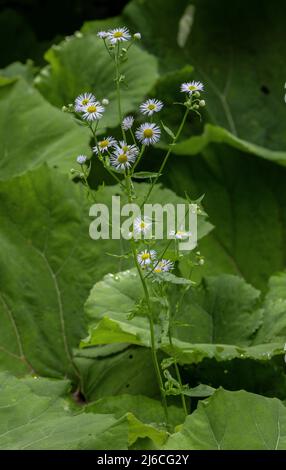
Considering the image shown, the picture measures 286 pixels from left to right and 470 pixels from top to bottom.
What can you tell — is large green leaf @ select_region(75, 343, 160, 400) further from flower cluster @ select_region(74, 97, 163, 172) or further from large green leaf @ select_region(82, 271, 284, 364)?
flower cluster @ select_region(74, 97, 163, 172)

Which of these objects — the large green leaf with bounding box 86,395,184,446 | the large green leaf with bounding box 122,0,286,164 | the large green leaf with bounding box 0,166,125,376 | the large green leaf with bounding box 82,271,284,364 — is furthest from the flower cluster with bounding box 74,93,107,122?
the large green leaf with bounding box 122,0,286,164

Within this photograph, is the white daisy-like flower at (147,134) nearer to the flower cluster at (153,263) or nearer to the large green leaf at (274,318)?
the flower cluster at (153,263)

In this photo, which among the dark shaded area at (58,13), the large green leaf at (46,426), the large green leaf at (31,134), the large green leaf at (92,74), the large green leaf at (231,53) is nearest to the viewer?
the large green leaf at (46,426)

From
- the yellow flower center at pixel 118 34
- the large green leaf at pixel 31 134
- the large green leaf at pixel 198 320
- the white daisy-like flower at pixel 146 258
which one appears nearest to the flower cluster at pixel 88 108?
the yellow flower center at pixel 118 34

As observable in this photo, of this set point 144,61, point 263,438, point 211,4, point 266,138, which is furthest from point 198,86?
point 211,4

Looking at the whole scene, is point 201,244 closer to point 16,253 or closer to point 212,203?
point 212,203

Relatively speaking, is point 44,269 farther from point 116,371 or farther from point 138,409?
point 138,409
